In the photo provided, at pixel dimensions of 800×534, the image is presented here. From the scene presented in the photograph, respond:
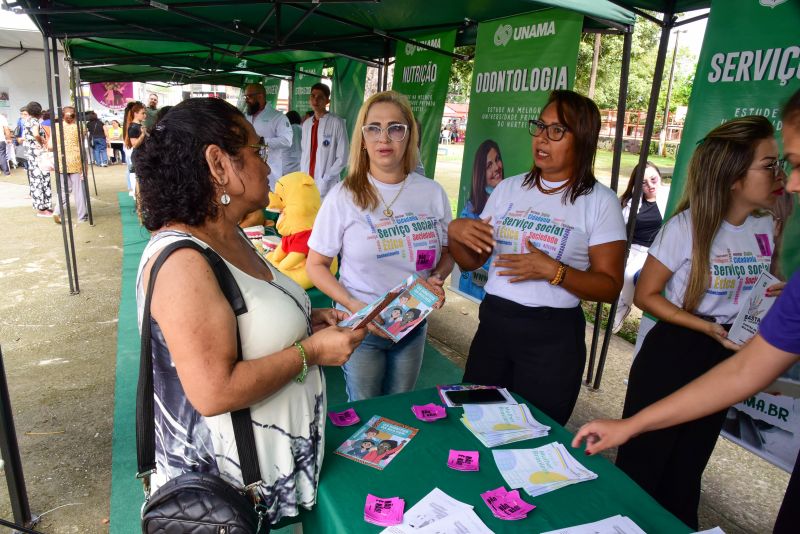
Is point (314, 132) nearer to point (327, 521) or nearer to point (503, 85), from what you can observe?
point (503, 85)

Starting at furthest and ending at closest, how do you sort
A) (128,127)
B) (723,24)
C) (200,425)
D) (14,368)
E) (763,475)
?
(128,127) < (14,368) < (763,475) < (723,24) < (200,425)

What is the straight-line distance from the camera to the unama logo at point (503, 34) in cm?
399

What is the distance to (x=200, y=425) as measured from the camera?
123 centimetres

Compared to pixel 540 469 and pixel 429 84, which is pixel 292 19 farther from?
pixel 540 469

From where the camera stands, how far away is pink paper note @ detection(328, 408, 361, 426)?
171cm

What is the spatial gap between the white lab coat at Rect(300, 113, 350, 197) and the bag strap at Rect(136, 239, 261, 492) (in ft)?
19.0

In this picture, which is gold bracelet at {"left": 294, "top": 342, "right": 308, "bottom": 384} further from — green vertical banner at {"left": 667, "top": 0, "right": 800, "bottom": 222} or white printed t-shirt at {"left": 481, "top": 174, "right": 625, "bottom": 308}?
green vertical banner at {"left": 667, "top": 0, "right": 800, "bottom": 222}

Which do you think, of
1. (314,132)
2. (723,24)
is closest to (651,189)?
(723,24)

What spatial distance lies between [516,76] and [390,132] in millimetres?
2133

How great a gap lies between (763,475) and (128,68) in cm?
1423

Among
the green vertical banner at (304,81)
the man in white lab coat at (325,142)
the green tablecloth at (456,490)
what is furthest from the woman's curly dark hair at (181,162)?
the green vertical banner at (304,81)

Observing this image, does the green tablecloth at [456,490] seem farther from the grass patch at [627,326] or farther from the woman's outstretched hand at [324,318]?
the grass patch at [627,326]

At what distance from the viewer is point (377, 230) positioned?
7.26ft

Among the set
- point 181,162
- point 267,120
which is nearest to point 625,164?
point 267,120
